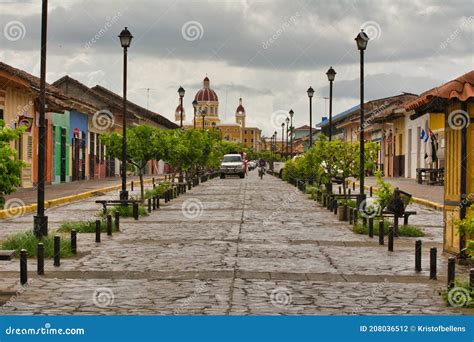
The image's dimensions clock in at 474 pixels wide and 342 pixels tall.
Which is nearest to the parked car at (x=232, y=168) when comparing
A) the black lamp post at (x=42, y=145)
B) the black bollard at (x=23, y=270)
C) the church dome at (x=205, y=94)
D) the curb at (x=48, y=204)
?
the curb at (x=48, y=204)

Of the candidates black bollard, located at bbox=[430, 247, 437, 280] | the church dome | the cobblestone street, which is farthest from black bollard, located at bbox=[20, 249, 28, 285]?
the church dome

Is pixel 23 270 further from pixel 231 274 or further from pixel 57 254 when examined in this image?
pixel 231 274

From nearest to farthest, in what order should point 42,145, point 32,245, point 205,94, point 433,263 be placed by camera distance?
point 433,263
point 32,245
point 42,145
point 205,94

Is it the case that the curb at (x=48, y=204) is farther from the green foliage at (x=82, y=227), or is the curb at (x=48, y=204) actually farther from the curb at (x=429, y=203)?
the curb at (x=429, y=203)

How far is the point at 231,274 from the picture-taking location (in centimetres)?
1134

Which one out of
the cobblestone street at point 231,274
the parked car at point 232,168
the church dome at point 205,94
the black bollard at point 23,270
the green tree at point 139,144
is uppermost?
the church dome at point 205,94

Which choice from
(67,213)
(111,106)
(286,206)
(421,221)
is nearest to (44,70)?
(67,213)

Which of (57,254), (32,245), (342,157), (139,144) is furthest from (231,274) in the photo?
(139,144)

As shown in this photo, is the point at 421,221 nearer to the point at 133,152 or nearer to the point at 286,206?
the point at 286,206

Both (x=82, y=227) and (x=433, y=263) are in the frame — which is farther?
(x=82, y=227)

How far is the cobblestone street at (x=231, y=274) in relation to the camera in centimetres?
899

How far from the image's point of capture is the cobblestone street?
8.99 meters

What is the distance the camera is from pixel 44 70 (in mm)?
15555

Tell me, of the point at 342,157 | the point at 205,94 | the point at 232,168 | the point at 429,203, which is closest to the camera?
the point at 342,157
